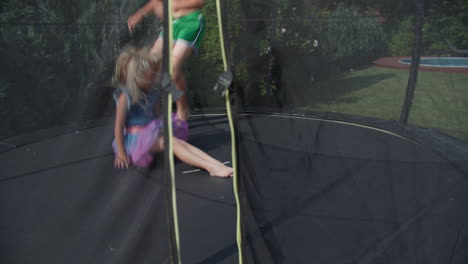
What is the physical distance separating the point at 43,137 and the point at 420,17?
1103mm

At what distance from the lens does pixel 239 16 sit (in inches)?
42.2

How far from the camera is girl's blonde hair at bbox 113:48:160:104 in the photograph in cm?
104

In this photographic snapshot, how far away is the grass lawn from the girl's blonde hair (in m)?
0.49

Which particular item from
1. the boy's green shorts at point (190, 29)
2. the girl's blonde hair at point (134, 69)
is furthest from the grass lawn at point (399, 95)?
the girl's blonde hair at point (134, 69)

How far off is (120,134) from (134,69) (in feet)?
0.61

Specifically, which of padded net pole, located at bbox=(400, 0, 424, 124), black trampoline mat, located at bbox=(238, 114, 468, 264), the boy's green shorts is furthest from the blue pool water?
the boy's green shorts

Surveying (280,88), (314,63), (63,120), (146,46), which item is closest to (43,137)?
(63,120)

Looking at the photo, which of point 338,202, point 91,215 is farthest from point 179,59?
point 338,202

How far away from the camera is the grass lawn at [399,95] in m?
1.21

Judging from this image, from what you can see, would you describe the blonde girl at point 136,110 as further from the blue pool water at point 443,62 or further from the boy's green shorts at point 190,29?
the blue pool water at point 443,62

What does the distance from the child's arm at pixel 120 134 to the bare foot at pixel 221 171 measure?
2.08ft

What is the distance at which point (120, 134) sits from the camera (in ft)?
3.66

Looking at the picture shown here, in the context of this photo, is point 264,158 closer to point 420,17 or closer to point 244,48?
point 244,48

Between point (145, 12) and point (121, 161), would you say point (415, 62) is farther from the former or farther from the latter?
point (121, 161)
